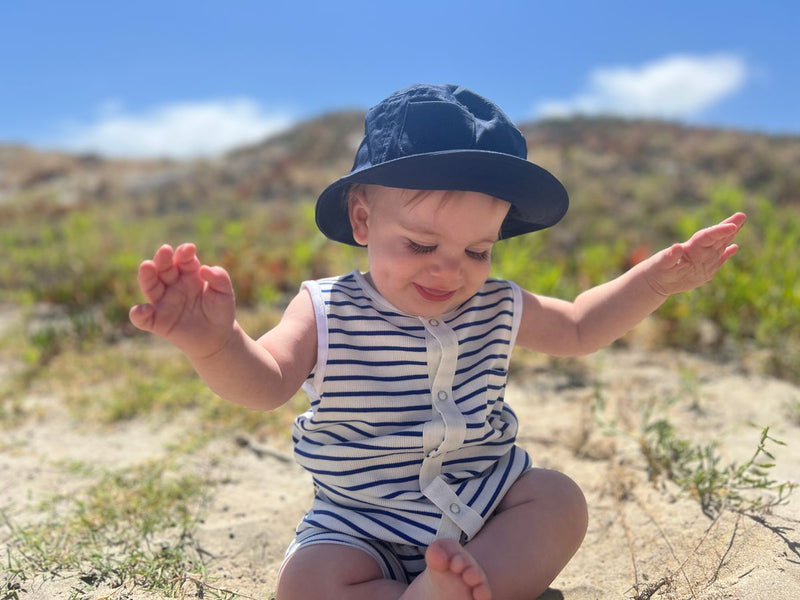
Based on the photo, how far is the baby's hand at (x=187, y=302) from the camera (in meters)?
1.37

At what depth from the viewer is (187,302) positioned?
1.41 meters

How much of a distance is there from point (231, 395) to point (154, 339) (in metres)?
3.33

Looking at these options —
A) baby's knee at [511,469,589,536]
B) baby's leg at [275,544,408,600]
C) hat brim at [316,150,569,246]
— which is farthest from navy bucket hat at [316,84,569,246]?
baby's leg at [275,544,408,600]

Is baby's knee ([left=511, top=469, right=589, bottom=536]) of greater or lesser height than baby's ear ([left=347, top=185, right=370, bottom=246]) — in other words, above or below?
below

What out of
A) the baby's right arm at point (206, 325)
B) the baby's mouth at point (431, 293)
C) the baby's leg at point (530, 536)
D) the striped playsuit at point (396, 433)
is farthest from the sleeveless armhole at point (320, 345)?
the baby's leg at point (530, 536)

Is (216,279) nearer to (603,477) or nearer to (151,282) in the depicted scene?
(151,282)

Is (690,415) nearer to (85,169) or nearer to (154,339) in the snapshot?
(154,339)

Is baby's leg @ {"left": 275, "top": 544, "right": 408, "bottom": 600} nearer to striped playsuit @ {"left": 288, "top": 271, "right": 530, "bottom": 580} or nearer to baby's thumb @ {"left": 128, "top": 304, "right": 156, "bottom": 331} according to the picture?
striped playsuit @ {"left": 288, "top": 271, "right": 530, "bottom": 580}

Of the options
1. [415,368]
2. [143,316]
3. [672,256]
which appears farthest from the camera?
[672,256]

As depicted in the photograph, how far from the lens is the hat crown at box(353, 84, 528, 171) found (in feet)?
5.32

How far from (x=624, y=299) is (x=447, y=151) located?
2.44 ft

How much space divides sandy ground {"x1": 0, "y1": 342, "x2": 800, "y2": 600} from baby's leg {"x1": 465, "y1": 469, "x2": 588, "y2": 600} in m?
0.22

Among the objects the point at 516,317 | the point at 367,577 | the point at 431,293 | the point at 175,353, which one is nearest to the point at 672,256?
the point at 516,317

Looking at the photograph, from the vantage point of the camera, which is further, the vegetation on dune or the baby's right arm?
the vegetation on dune
